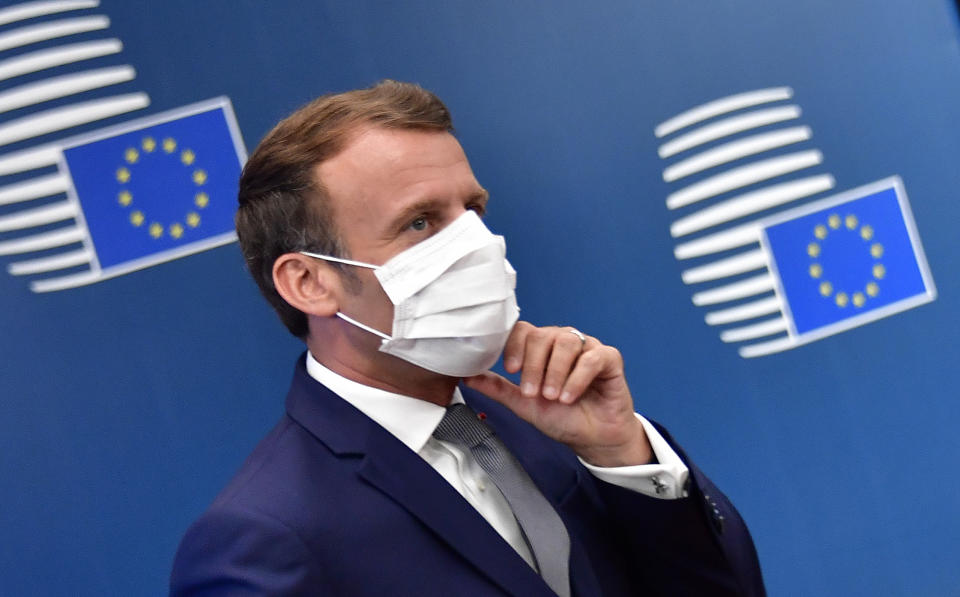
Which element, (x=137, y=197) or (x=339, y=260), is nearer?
(x=339, y=260)

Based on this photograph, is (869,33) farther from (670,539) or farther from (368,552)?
(368,552)

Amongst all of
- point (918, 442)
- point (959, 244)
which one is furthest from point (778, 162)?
point (918, 442)

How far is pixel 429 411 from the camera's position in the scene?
1378 mm

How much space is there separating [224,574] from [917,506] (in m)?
1.98

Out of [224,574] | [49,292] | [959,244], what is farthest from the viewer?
[959,244]

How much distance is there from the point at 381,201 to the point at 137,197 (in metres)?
0.89

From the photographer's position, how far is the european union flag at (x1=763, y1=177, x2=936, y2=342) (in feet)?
7.75

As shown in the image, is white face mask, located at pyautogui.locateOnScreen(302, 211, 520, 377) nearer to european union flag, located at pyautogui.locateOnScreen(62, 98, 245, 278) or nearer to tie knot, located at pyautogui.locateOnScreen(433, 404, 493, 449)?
tie knot, located at pyautogui.locateOnScreen(433, 404, 493, 449)

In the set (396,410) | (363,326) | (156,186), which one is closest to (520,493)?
(396,410)

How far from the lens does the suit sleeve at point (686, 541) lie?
56.0 inches

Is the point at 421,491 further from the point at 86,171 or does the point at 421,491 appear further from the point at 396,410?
the point at 86,171

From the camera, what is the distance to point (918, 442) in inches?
95.4

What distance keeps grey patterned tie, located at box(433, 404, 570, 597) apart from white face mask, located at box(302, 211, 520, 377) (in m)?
0.09

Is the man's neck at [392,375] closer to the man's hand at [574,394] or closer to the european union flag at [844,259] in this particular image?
the man's hand at [574,394]
